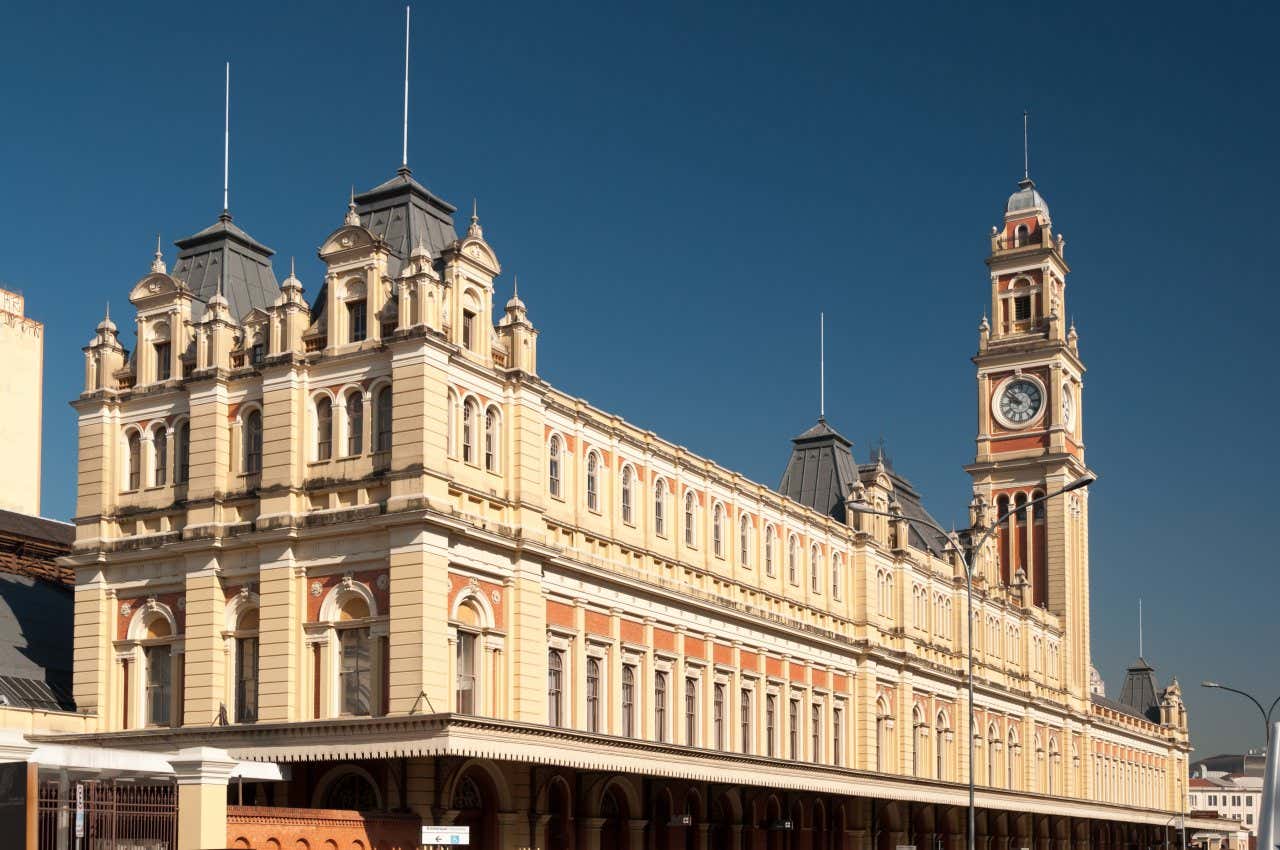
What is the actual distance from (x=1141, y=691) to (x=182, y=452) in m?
96.7

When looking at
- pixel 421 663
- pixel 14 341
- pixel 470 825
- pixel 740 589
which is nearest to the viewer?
pixel 421 663

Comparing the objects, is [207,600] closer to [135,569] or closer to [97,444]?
[135,569]

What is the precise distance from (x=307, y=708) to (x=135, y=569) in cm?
764

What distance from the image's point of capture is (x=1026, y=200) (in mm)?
104688

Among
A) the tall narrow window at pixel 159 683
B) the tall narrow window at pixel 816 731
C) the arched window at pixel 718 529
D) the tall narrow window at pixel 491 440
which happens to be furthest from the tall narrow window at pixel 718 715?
the tall narrow window at pixel 159 683

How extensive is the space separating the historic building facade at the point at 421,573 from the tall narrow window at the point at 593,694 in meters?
0.13

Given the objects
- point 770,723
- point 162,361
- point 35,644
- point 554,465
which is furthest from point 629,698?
point 35,644

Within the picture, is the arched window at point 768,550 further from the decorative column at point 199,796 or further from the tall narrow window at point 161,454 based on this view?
the decorative column at point 199,796

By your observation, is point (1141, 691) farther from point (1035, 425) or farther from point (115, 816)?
point (115, 816)

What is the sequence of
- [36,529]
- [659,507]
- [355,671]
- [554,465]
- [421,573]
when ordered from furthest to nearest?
1. [36,529]
2. [659,507]
3. [554,465]
4. [355,671]
5. [421,573]

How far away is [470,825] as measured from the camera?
45.8 metres

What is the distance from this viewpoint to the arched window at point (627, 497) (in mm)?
53875

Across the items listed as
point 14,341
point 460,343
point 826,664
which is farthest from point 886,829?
point 14,341

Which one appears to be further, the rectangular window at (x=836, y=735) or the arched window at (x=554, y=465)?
the rectangular window at (x=836, y=735)
